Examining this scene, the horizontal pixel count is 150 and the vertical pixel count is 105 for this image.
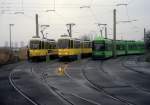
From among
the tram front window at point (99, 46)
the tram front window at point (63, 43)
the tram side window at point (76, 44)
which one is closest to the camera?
the tram front window at point (63, 43)

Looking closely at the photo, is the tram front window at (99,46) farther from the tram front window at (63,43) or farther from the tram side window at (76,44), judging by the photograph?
the tram front window at (63,43)

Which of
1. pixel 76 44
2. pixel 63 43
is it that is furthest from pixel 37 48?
pixel 76 44

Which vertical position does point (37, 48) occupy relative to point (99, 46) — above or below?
below

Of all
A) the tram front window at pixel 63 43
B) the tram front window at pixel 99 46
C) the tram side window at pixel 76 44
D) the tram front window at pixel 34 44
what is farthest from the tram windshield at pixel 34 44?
the tram front window at pixel 99 46

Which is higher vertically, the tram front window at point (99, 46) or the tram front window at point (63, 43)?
the tram front window at point (63, 43)

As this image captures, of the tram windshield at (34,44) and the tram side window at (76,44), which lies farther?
the tram side window at (76,44)

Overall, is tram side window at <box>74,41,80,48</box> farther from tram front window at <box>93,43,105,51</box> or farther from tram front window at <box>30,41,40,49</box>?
tram front window at <box>30,41,40,49</box>

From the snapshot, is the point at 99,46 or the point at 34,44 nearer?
the point at 34,44

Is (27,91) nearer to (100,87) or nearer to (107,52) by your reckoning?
(100,87)

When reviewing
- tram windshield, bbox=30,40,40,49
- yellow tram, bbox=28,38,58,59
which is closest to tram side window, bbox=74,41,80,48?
yellow tram, bbox=28,38,58,59

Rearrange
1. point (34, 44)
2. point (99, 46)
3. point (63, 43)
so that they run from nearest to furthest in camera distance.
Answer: point (63, 43), point (34, 44), point (99, 46)

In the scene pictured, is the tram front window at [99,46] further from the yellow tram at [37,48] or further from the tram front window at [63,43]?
the tram front window at [63,43]

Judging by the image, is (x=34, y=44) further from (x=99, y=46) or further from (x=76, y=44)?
(x=99, y=46)

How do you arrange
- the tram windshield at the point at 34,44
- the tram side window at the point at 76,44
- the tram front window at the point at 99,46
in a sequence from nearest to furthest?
the tram windshield at the point at 34,44, the tram side window at the point at 76,44, the tram front window at the point at 99,46
